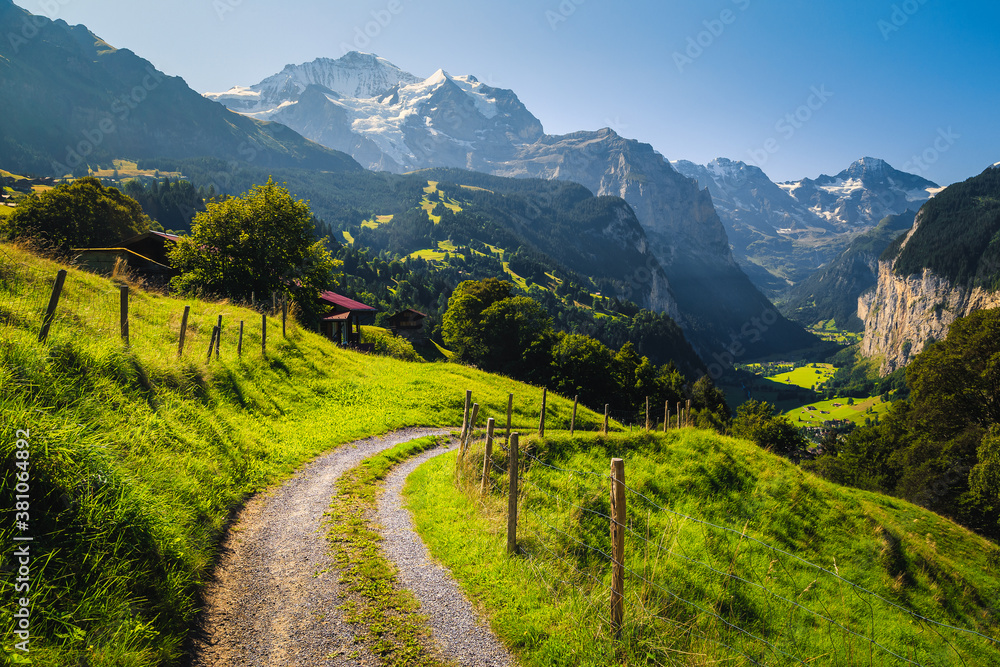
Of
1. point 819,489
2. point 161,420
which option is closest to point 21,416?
point 161,420

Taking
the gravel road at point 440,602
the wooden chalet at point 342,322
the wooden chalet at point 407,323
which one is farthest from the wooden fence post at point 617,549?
the wooden chalet at point 407,323

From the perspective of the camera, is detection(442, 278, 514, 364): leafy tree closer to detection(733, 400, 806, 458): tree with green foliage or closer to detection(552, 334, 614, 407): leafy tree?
detection(552, 334, 614, 407): leafy tree

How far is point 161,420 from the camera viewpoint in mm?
11094

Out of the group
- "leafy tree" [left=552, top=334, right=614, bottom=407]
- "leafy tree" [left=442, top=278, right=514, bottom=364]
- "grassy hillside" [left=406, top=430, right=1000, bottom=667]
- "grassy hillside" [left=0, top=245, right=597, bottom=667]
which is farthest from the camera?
"leafy tree" [left=442, top=278, right=514, bottom=364]

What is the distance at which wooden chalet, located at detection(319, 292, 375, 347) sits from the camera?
196 feet

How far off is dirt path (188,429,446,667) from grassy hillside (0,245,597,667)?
40cm

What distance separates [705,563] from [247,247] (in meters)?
40.1

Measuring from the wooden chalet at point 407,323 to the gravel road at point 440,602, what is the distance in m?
85.8

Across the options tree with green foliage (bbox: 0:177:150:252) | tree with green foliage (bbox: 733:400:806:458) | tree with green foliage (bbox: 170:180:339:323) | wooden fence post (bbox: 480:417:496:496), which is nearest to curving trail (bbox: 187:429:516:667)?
wooden fence post (bbox: 480:417:496:496)

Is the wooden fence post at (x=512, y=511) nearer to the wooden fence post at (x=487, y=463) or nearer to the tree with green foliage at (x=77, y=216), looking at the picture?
the wooden fence post at (x=487, y=463)

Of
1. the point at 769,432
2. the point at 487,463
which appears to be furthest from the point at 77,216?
the point at 769,432

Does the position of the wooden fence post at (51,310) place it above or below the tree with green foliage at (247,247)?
below

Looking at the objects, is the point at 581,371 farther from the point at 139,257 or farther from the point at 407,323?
the point at 139,257

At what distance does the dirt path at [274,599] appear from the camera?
20.8 feet
